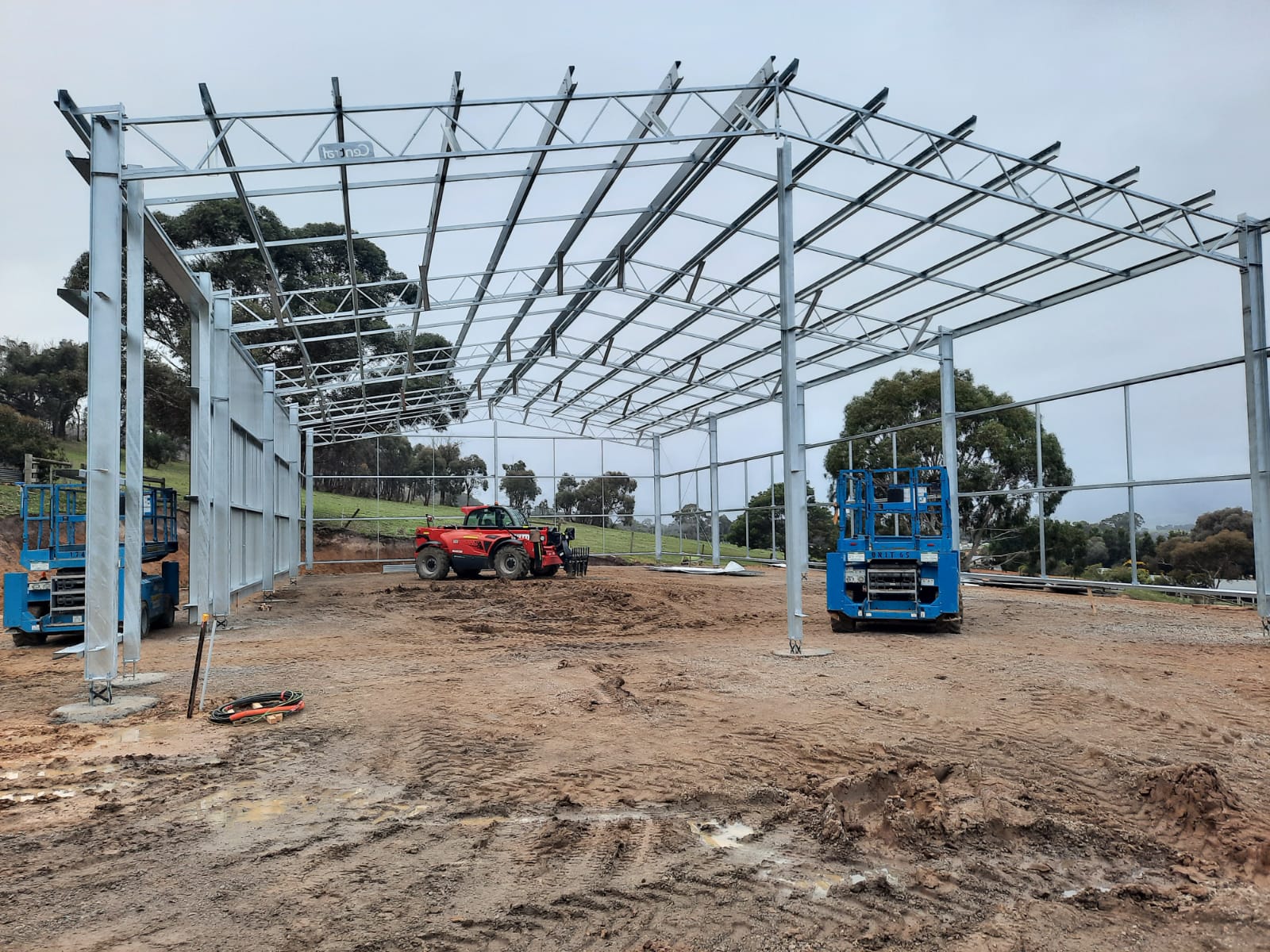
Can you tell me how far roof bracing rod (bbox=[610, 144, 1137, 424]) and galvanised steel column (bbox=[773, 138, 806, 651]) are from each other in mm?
3426

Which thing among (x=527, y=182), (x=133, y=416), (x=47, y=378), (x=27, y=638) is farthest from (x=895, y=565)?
(x=47, y=378)

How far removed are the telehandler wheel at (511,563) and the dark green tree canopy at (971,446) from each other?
336 inches

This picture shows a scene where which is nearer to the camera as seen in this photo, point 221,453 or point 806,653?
point 806,653

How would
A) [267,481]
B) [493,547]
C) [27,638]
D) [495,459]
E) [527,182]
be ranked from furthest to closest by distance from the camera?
[495,459], [493,547], [267,481], [27,638], [527,182]

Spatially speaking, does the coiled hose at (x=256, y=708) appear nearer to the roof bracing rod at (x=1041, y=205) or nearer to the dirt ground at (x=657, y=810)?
the dirt ground at (x=657, y=810)

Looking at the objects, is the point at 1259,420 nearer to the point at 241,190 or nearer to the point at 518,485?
the point at 241,190

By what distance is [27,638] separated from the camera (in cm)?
1226

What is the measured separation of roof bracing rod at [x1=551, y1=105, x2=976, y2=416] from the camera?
38.4ft

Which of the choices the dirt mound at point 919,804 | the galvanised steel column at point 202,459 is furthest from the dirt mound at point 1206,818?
the galvanised steel column at point 202,459

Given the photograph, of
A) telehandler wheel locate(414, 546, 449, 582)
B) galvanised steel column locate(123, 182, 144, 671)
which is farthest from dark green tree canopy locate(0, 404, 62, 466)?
galvanised steel column locate(123, 182, 144, 671)

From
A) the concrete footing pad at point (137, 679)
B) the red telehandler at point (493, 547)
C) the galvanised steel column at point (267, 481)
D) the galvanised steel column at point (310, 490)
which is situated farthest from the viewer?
the galvanised steel column at point (310, 490)

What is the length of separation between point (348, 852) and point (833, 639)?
893 cm

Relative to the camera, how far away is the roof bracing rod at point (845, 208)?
11.7 meters

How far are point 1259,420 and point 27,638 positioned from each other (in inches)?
708
